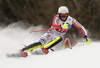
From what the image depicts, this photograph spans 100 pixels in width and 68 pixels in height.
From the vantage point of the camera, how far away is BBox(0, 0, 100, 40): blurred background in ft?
59.1

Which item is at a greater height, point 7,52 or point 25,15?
point 25,15

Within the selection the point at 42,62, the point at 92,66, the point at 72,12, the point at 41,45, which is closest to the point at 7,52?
the point at 41,45

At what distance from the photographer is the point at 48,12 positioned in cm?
1930

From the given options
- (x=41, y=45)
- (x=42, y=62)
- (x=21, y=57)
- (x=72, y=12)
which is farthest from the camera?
(x=72, y=12)

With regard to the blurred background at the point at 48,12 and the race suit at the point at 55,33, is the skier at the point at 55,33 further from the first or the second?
the blurred background at the point at 48,12

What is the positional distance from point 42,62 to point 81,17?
15.4 metres

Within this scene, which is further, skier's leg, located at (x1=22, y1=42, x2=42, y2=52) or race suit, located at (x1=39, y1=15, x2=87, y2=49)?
race suit, located at (x1=39, y1=15, x2=87, y2=49)

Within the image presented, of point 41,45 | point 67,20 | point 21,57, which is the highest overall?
point 67,20

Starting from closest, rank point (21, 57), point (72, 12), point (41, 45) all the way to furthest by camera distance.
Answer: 1. point (21, 57)
2. point (41, 45)
3. point (72, 12)

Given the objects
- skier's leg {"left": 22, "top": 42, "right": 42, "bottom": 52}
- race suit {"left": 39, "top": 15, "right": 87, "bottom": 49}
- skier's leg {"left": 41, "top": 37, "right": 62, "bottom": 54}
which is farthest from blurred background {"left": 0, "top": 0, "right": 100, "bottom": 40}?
skier's leg {"left": 22, "top": 42, "right": 42, "bottom": 52}

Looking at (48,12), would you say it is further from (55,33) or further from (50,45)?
(50,45)

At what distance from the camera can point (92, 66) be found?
2896 mm

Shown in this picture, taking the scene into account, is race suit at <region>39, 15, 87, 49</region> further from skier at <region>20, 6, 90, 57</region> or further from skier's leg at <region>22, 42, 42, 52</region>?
skier's leg at <region>22, 42, 42, 52</region>

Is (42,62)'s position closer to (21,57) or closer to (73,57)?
(73,57)
